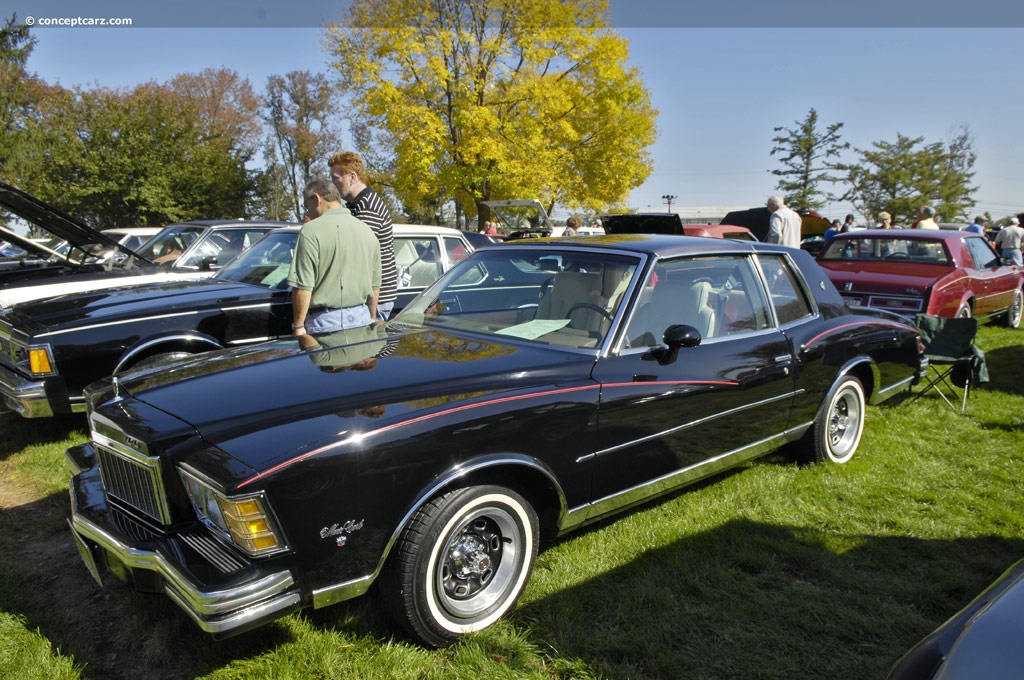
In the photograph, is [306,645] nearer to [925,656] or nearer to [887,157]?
[925,656]

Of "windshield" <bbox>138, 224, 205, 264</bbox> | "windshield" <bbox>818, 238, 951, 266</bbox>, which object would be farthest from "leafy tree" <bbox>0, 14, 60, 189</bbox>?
"windshield" <bbox>818, 238, 951, 266</bbox>

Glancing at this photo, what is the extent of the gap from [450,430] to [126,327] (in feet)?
10.6

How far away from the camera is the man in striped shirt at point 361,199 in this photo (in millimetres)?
4906

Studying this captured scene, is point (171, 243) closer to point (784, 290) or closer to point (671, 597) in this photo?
point (784, 290)

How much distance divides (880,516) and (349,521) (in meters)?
3.13

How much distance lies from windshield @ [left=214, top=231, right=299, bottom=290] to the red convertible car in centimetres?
632

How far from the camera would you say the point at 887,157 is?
45906 mm

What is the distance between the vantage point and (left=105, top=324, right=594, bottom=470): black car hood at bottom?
2281mm

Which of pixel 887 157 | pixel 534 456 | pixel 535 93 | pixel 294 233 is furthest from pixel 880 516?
pixel 887 157

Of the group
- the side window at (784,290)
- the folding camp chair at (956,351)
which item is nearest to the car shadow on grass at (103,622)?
the side window at (784,290)

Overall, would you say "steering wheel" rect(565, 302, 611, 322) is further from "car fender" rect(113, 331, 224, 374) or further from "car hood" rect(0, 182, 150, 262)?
"car hood" rect(0, 182, 150, 262)

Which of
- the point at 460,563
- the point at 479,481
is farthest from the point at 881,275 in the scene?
the point at 460,563

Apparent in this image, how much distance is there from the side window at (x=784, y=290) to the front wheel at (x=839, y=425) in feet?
1.89

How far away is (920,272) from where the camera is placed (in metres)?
8.02
